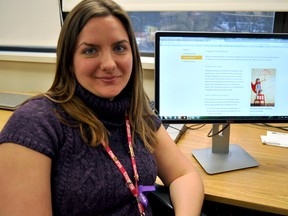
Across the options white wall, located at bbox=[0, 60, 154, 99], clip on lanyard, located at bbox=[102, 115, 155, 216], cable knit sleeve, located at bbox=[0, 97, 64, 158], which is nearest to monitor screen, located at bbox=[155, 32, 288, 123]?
clip on lanyard, located at bbox=[102, 115, 155, 216]

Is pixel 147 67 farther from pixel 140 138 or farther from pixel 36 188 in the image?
pixel 36 188

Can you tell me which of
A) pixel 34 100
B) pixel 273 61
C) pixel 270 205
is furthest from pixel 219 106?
pixel 34 100

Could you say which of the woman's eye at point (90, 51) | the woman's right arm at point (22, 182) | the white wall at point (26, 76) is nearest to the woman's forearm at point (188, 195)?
the woman's right arm at point (22, 182)

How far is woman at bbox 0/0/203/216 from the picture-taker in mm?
795

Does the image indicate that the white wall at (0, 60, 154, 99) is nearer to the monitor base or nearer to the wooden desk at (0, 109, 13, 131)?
the wooden desk at (0, 109, 13, 131)

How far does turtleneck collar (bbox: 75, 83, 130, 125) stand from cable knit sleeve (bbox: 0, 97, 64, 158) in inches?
3.9

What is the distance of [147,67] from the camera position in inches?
71.4

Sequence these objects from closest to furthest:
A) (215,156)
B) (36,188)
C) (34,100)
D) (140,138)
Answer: (36,188), (34,100), (140,138), (215,156)

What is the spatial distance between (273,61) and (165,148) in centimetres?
49

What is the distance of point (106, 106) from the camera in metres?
0.96

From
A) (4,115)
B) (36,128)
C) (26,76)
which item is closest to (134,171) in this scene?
(36,128)

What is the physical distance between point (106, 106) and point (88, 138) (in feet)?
0.38

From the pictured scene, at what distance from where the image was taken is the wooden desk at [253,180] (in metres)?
0.98

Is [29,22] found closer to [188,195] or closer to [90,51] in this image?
[90,51]
